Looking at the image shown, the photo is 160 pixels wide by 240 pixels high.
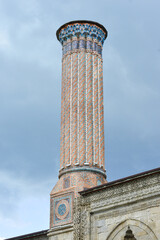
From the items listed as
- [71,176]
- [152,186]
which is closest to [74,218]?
[71,176]

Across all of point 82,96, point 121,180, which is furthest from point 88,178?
point 82,96

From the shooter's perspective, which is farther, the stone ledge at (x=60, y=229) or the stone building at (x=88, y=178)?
the stone ledge at (x=60, y=229)

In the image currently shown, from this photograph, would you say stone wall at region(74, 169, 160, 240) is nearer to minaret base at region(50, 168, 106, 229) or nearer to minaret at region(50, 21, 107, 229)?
minaret base at region(50, 168, 106, 229)

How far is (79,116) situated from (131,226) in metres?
3.89

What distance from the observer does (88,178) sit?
11.8 metres

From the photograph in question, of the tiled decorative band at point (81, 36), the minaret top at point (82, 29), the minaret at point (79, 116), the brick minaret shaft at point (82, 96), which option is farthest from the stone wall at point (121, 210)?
the minaret top at point (82, 29)

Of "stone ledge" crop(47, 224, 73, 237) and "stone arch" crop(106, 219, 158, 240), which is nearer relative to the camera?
"stone arch" crop(106, 219, 158, 240)

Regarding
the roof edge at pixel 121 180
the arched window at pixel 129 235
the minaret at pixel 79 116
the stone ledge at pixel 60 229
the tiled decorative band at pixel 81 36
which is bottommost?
the arched window at pixel 129 235

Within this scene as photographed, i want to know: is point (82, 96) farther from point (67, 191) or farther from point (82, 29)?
point (67, 191)

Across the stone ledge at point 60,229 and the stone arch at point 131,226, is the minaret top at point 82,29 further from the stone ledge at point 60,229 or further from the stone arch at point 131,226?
the stone arch at point 131,226

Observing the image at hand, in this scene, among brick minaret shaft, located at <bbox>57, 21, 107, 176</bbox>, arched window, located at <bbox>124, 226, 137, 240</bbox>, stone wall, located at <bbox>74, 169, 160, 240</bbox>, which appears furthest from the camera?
brick minaret shaft, located at <bbox>57, 21, 107, 176</bbox>

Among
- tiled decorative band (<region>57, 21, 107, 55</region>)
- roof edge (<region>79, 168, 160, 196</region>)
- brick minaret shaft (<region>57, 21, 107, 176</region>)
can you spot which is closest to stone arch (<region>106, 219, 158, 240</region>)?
roof edge (<region>79, 168, 160, 196</region>)

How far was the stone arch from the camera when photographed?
9.44 meters

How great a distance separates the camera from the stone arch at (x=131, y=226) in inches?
372
